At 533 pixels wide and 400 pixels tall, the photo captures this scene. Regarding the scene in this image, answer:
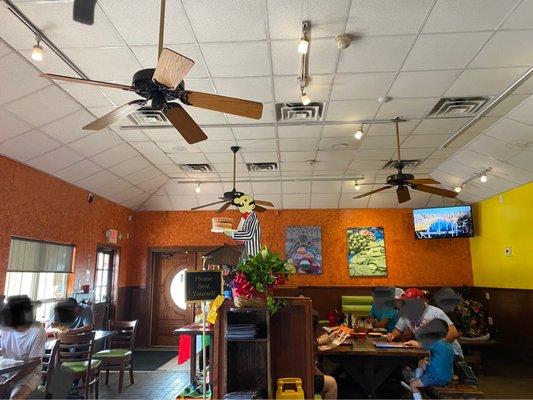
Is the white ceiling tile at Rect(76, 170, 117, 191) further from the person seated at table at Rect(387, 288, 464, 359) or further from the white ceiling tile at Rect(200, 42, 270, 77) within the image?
the person seated at table at Rect(387, 288, 464, 359)

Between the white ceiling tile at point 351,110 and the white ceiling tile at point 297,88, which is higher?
the white ceiling tile at point 297,88

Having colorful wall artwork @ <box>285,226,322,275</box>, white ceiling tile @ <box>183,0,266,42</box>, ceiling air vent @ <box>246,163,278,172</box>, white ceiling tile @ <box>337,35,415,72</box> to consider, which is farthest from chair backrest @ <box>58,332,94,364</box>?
colorful wall artwork @ <box>285,226,322,275</box>

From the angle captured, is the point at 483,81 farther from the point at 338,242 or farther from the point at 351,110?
the point at 338,242

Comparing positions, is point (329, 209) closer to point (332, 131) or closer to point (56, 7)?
point (332, 131)

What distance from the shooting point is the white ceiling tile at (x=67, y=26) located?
10.1 ft

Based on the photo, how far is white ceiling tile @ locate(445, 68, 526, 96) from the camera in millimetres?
4047

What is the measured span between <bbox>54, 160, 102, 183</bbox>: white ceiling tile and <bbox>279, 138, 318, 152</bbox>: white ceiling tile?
10.8 ft

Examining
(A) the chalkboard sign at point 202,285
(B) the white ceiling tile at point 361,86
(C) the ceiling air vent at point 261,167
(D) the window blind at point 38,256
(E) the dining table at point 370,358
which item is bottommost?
(E) the dining table at point 370,358

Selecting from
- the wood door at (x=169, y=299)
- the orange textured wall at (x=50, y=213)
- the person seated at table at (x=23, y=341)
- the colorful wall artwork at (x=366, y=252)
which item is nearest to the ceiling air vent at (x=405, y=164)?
the colorful wall artwork at (x=366, y=252)

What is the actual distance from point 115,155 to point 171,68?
457 centimetres

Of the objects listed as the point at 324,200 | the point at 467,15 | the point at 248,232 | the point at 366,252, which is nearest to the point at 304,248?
the point at 324,200

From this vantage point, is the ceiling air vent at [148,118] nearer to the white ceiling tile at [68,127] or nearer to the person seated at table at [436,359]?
the white ceiling tile at [68,127]

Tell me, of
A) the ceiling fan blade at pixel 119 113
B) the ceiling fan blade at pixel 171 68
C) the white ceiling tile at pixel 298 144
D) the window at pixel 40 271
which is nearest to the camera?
the ceiling fan blade at pixel 171 68

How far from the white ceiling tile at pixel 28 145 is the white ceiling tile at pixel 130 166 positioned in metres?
1.53
